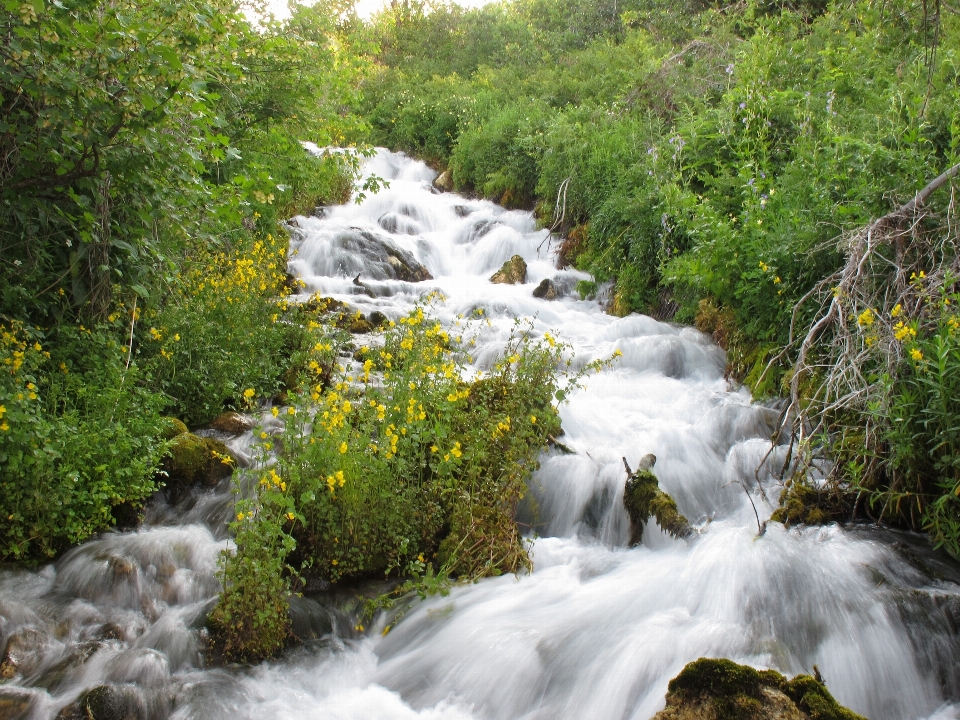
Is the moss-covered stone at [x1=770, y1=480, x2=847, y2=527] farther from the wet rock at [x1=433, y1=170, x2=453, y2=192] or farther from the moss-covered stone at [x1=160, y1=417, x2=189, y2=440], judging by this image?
the wet rock at [x1=433, y1=170, x2=453, y2=192]

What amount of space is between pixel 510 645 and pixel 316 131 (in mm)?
7150

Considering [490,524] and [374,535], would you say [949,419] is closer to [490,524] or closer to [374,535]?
[490,524]

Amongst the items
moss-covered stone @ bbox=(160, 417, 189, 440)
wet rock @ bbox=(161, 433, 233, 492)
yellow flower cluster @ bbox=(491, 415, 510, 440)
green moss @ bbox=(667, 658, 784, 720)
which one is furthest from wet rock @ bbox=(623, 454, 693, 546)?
moss-covered stone @ bbox=(160, 417, 189, 440)

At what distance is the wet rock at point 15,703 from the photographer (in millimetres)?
3051

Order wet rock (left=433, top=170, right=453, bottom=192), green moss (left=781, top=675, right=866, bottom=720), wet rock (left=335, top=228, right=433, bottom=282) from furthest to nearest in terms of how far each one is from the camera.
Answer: wet rock (left=433, top=170, right=453, bottom=192) < wet rock (left=335, top=228, right=433, bottom=282) < green moss (left=781, top=675, right=866, bottom=720)

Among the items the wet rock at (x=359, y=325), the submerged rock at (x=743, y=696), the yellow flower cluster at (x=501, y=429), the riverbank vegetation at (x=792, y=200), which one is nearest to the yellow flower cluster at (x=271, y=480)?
the yellow flower cluster at (x=501, y=429)

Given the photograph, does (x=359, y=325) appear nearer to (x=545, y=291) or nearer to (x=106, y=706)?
(x=545, y=291)

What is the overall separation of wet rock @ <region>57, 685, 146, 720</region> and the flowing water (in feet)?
0.05

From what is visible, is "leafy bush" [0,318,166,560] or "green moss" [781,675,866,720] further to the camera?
"leafy bush" [0,318,166,560]

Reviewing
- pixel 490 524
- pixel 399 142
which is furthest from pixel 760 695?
pixel 399 142

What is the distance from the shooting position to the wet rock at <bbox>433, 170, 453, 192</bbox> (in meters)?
14.9

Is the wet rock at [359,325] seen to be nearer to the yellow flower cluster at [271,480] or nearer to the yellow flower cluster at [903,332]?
the yellow flower cluster at [271,480]

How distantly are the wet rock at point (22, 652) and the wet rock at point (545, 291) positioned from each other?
7.15 m

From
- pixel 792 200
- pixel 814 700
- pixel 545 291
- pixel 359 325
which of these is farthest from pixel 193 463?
pixel 545 291
